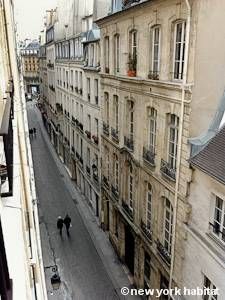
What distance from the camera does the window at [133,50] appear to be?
1540 cm

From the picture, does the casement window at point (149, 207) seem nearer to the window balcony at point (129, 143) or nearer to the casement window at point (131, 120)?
the window balcony at point (129, 143)

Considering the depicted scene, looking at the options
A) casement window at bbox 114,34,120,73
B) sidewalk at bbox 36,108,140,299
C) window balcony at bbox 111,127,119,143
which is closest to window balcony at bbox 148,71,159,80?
casement window at bbox 114,34,120,73

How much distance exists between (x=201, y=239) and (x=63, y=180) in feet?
73.7

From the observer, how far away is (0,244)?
2.27 metres

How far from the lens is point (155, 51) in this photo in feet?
45.2

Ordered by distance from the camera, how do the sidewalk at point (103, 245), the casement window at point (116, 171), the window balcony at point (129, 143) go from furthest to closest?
Answer: the casement window at point (116, 171)
the sidewalk at point (103, 245)
the window balcony at point (129, 143)

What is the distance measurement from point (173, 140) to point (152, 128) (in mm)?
1763

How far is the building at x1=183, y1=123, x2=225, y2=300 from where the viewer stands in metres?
10.2

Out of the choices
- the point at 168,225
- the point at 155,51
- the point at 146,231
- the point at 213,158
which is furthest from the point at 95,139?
the point at 213,158

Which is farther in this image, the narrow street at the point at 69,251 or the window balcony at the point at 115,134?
the window balcony at the point at 115,134

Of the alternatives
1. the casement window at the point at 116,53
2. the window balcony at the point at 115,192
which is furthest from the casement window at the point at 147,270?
the casement window at the point at 116,53

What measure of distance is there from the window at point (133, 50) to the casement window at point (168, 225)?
6175 millimetres

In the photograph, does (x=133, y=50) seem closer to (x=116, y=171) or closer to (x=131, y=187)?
(x=131, y=187)

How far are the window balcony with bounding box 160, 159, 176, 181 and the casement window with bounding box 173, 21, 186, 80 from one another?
332cm
